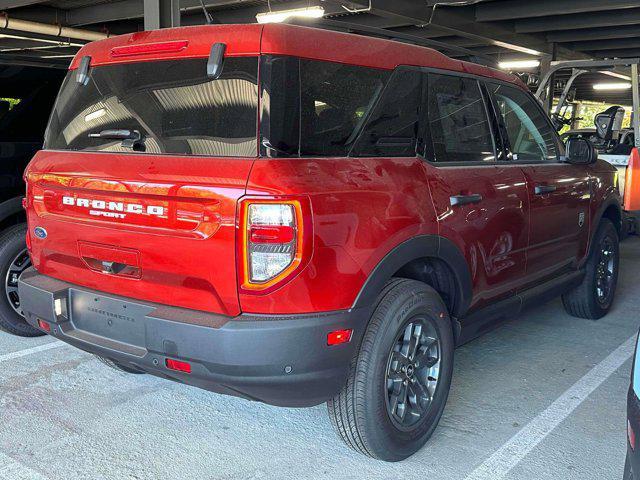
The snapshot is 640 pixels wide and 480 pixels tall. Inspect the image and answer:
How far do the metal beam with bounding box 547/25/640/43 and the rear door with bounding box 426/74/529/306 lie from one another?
1156cm

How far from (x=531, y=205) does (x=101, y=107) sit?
239 centimetres

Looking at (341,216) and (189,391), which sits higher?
(341,216)

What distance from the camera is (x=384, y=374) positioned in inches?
107

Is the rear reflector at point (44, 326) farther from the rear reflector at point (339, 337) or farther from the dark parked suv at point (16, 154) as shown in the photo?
the dark parked suv at point (16, 154)

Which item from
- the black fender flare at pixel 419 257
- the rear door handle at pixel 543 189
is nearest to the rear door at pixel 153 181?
the black fender flare at pixel 419 257

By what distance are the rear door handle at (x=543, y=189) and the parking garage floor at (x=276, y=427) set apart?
1131 millimetres

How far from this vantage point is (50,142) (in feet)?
10.2

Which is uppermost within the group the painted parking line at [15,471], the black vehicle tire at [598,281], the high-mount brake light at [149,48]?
the high-mount brake light at [149,48]

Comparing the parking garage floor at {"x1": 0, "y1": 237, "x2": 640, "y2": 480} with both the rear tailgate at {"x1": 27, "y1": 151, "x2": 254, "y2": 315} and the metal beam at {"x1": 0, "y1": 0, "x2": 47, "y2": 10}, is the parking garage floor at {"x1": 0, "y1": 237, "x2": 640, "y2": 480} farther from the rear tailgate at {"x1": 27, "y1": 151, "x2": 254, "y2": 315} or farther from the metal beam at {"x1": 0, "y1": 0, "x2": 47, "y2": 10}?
the metal beam at {"x1": 0, "y1": 0, "x2": 47, "y2": 10}

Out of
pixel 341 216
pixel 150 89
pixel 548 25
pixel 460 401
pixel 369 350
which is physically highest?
pixel 548 25

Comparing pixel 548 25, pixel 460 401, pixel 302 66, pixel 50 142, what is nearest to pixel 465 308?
pixel 460 401

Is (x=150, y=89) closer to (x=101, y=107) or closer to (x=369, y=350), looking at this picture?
(x=101, y=107)

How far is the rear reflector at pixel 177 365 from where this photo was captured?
8.07ft

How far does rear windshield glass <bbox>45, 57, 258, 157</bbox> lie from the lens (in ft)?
8.00
